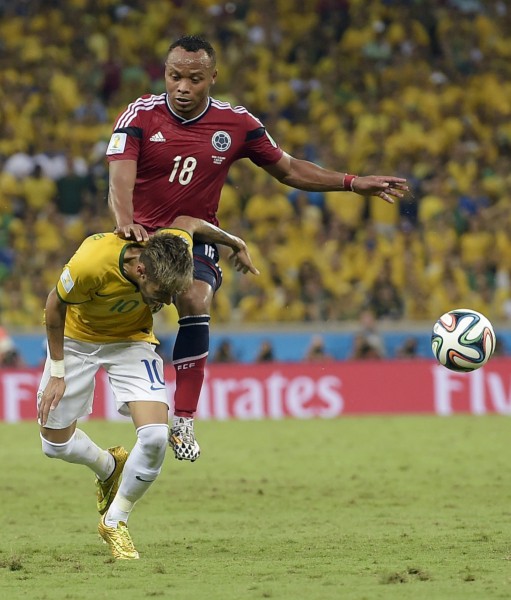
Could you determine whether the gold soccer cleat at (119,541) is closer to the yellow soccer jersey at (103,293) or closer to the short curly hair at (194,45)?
the yellow soccer jersey at (103,293)

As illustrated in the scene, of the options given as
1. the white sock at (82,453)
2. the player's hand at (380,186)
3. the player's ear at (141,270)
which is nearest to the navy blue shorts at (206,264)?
the player's hand at (380,186)

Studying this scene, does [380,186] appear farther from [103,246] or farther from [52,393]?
[52,393]

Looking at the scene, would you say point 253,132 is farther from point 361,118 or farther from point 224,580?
point 361,118

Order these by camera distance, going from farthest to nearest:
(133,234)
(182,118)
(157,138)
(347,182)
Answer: (347,182) → (182,118) → (157,138) → (133,234)

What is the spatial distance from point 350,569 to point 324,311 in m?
11.1

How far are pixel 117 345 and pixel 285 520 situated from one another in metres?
2.22

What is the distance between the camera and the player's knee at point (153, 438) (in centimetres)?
746

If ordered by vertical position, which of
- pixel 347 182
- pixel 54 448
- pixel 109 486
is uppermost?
pixel 347 182

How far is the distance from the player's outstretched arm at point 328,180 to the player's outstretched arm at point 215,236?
663mm

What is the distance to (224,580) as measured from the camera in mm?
6641

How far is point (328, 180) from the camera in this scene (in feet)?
28.2

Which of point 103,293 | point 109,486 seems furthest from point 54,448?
point 103,293

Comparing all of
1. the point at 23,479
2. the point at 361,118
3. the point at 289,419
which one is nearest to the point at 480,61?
the point at 361,118

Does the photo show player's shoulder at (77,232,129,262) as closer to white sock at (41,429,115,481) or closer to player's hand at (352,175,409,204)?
white sock at (41,429,115,481)
